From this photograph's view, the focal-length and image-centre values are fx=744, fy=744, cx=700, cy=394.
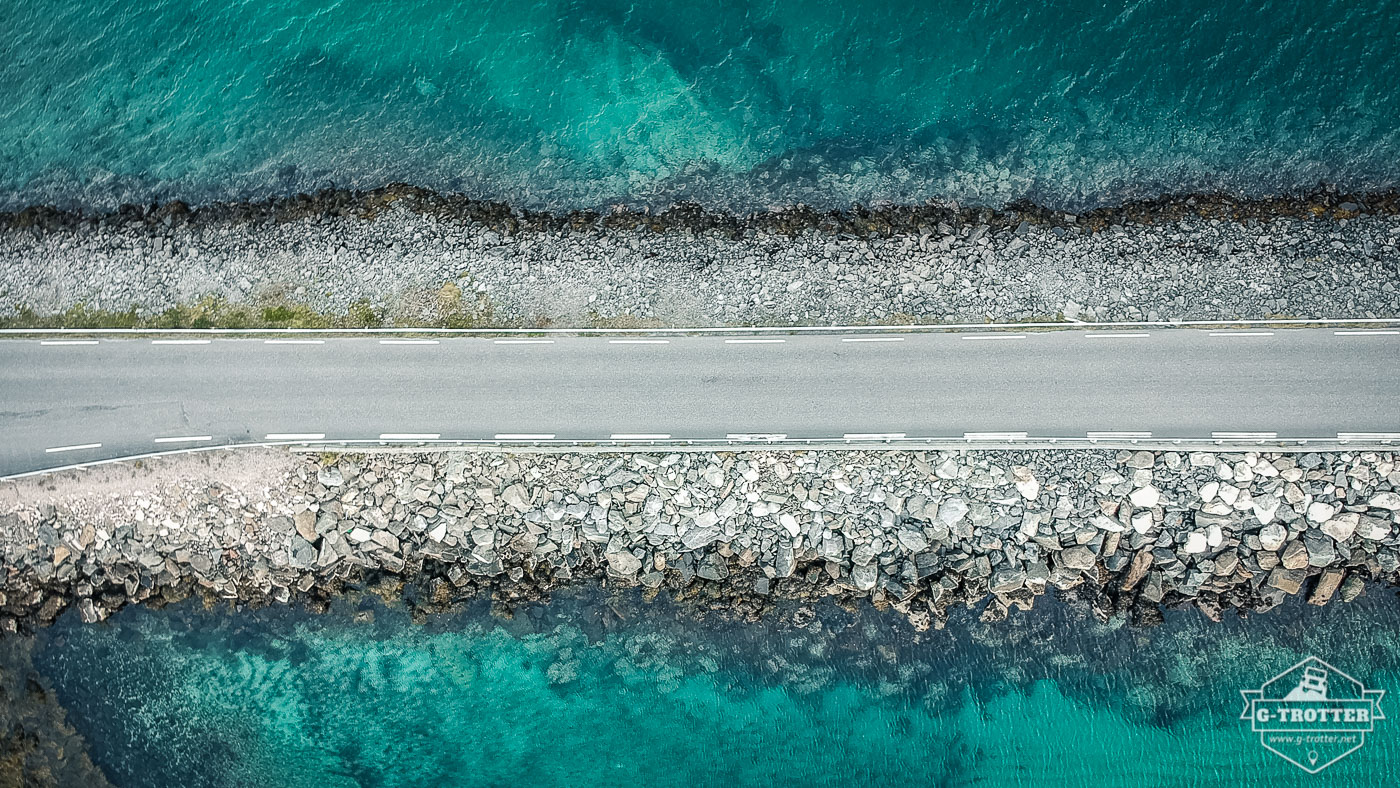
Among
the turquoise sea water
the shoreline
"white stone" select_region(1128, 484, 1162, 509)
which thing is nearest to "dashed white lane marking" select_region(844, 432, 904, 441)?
the shoreline

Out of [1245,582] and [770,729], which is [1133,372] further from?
[770,729]

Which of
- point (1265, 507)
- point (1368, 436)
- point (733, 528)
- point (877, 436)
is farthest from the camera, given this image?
point (733, 528)

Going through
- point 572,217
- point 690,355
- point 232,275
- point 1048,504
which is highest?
point 572,217

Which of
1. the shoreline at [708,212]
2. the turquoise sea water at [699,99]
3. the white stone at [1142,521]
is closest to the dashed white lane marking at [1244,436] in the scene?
the white stone at [1142,521]

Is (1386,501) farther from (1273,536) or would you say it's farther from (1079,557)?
(1079,557)

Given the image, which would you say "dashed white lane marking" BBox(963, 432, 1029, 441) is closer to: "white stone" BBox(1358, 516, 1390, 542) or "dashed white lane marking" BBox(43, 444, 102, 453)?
"white stone" BBox(1358, 516, 1390, 542)

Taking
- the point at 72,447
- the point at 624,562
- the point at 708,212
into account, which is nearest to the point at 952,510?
the point at 624,562

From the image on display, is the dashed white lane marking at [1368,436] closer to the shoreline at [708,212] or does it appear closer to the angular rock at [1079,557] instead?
the shoreline at [708,212]

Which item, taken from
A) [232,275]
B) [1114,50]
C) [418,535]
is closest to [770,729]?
[418,535]
